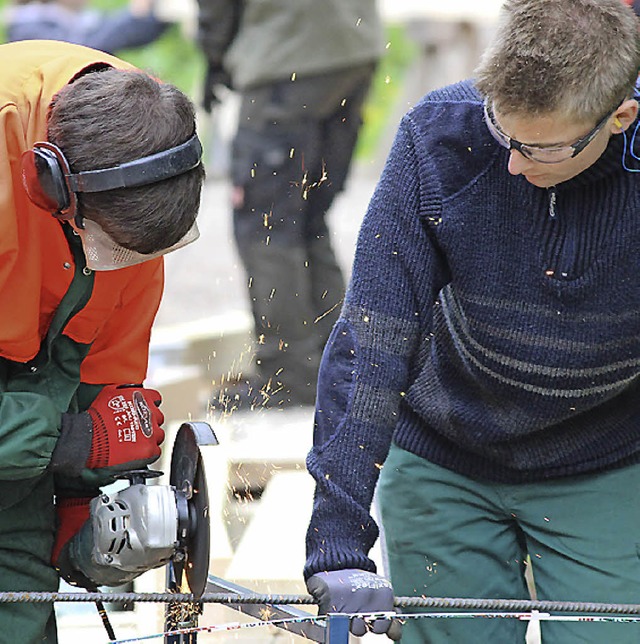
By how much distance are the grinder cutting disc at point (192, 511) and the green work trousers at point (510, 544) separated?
1.67 feet

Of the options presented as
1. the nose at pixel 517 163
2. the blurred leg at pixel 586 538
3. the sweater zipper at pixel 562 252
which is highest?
the nose at pixel 517 163

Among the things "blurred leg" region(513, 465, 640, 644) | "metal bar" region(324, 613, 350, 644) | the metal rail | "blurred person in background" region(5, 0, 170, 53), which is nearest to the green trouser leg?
the metal rail

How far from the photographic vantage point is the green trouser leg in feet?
8.45

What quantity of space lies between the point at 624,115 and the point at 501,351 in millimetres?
537

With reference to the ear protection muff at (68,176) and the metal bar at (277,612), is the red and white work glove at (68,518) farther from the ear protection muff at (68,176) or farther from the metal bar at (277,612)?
the ear protection muff at (68,176)

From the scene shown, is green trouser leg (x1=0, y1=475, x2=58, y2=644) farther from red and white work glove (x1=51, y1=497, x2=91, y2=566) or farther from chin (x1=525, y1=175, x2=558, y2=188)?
chin (x1=525, y1=175, x2=558, y2=188)

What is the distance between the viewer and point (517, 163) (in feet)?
7.48

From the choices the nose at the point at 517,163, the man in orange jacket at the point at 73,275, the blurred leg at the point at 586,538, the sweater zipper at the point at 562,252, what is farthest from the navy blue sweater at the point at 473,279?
the man in orange jacket at the point at 73,275

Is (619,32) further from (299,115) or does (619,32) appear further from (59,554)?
(299,115)

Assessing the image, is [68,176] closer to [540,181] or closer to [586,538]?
[540,181]

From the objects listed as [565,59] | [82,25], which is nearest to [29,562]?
[565,59]

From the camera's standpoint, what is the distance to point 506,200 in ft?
7.98

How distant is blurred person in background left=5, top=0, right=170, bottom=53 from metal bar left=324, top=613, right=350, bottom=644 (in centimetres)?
536

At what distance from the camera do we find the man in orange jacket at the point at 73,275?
220cm
